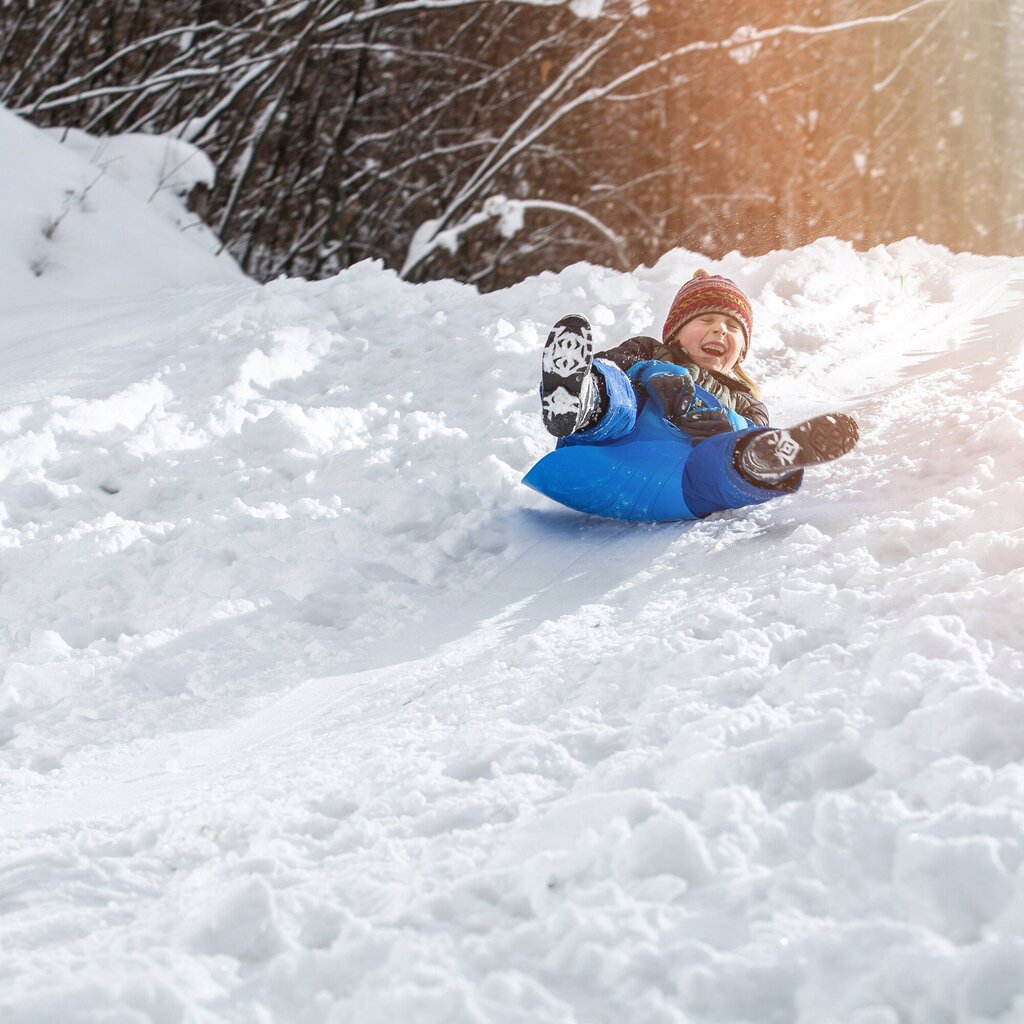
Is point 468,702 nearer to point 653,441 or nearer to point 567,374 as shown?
point 567,374

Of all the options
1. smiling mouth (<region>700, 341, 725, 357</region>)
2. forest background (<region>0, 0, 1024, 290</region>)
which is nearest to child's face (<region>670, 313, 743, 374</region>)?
smiling mouth (<region>700, 341, 725, 357</region>)

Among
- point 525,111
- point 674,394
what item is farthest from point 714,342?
point 525,111

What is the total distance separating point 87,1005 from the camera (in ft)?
4.06

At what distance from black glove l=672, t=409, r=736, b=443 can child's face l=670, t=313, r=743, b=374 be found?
0.57 m

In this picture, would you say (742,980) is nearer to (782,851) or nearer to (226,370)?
(782,851)

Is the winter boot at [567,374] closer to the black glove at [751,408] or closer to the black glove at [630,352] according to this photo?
the black glove at [630,352]

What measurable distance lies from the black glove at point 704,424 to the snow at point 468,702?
30cm

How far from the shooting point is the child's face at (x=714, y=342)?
3912mm

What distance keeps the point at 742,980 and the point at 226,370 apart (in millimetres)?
3378

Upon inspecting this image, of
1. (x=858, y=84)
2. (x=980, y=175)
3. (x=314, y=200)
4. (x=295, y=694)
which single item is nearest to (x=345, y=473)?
(x=295, y=694)

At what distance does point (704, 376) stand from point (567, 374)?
0.99 meters

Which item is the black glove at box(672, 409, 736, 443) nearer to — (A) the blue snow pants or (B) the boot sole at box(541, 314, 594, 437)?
(A) the blue snow pants

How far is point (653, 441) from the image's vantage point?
329 cm

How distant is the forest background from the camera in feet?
27.3
